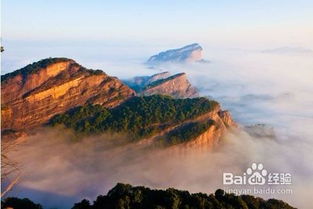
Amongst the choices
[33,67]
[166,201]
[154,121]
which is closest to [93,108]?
[154,121]

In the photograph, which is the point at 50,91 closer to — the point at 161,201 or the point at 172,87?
the point at 161,201

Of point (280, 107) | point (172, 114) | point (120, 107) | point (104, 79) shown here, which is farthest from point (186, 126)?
point (280, 107)

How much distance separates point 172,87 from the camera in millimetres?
142250

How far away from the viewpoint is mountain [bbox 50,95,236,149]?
81.8 metres

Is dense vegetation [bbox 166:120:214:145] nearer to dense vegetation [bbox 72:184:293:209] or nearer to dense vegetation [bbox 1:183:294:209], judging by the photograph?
dense vegetation [bbox 1:183:294:209]

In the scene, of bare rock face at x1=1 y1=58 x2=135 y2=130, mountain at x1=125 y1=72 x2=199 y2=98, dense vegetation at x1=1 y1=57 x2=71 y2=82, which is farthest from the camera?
mountain at x1=125 y1=72 x2=199 y2=98

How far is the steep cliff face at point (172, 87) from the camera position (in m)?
136

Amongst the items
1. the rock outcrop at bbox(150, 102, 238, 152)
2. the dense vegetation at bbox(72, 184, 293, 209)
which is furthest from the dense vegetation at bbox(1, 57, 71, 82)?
the dense vegetation at bbox(72, 184, 293, 209)

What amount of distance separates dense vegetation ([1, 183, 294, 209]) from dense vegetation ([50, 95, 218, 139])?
122 ft

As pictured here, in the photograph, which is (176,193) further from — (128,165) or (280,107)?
(280,107)

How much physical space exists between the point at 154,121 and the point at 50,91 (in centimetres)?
1726

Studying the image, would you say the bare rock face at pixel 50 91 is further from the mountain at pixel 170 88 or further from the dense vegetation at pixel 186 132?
the mountain at pixel 170 88

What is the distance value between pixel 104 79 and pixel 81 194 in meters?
28.9

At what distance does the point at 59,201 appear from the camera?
6625cm
